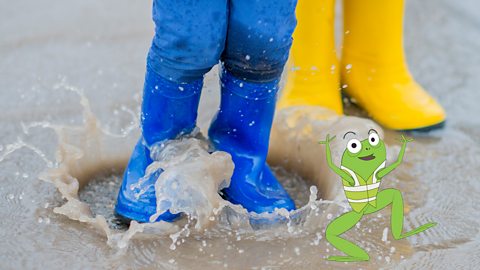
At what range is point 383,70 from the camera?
1.97 m

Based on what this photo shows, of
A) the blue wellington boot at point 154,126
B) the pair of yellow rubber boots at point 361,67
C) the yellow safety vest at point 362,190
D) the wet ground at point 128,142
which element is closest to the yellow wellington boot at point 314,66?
the pair of yellow rubber boots at point 361,67

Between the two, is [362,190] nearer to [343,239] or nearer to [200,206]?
[343,239]

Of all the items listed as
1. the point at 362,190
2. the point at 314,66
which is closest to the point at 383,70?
the point at 314,66

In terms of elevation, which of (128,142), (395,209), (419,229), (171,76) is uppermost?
(171,76)

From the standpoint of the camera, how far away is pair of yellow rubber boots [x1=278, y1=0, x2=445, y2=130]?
1847 mm

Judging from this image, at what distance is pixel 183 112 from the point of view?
1.46 m

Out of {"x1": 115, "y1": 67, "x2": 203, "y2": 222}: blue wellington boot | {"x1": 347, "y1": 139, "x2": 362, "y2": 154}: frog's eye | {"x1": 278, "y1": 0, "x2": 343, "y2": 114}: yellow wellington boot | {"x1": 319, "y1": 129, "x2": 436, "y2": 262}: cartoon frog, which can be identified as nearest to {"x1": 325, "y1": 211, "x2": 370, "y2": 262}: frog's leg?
{"x1": 319, "y1": 129, "x2": 436, "y2": 262}: cartoon frog

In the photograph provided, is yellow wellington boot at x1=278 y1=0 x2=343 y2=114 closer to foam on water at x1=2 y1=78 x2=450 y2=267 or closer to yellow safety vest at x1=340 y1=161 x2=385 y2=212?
foam on water at x1=2 y1=78 x2=450 y2=267

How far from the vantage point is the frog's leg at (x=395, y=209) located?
1.24 m

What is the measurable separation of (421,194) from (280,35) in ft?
1.74

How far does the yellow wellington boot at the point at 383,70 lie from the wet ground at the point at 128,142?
6 centimetres

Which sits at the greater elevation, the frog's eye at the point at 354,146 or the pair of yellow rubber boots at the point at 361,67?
the frog's eye at the point at 354,146

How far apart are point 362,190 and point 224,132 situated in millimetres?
434

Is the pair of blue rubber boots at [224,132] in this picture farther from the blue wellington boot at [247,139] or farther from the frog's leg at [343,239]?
the frog's leg at [343,239]
